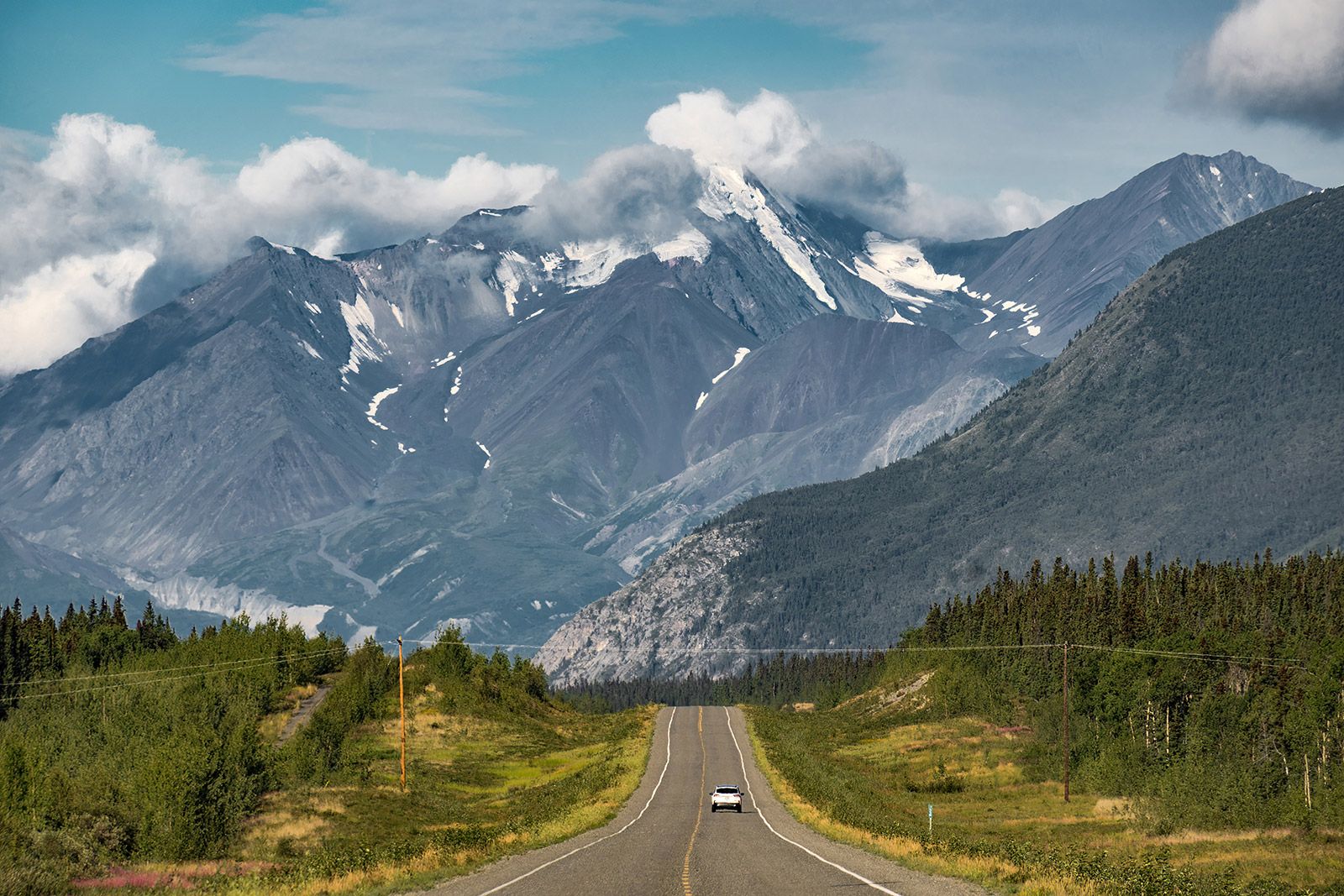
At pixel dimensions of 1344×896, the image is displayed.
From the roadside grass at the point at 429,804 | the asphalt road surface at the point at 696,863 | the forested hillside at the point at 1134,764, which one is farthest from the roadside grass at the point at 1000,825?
the roadside grass at the point at 429,804

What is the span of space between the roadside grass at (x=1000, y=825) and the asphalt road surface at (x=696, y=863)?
8.15 ft

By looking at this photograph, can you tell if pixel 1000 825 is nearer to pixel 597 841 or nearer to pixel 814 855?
pixel 597 841

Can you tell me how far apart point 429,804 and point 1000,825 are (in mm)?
42127

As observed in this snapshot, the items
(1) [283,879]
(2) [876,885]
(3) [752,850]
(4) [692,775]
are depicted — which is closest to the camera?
(2) [876,885]

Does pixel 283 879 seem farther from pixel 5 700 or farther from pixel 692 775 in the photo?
pixel 5 700

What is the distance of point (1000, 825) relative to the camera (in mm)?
119875

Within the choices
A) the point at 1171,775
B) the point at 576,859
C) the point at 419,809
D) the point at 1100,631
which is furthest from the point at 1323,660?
the point at 576,859

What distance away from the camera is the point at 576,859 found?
70.6 metres

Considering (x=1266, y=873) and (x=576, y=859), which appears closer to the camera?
(x=576, y=859)

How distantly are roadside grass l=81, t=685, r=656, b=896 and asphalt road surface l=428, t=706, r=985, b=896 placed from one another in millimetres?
2602

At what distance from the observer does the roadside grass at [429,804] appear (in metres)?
69.4

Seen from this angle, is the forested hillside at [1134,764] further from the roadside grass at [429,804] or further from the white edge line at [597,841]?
the roadside grass at [429,804]

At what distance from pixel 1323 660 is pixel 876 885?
95172 mm

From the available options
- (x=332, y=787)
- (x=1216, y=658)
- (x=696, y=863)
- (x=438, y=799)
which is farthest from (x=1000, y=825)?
(x=696, y=863)
